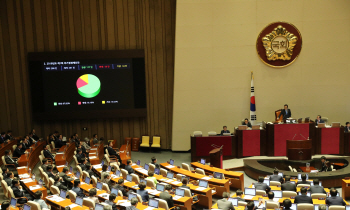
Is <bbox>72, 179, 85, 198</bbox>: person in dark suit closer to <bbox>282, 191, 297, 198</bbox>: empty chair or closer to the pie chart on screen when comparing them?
<bbox>282, 191, 297, 198</bbox>: empty chair

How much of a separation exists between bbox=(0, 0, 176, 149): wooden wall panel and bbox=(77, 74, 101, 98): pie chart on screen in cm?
135

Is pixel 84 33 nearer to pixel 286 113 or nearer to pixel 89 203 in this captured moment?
pixel 286 113

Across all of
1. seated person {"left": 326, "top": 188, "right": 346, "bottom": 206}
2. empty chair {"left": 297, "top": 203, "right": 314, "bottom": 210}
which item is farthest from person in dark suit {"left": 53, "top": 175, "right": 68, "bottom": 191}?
seated person {"left": 326, "top": 188, "right": 346, "bottom": 206}

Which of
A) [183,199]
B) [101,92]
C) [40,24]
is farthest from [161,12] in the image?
[183,199]

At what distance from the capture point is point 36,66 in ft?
48.6

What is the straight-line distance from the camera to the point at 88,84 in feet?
49.0

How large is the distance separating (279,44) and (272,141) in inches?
161

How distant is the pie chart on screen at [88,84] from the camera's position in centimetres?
1493

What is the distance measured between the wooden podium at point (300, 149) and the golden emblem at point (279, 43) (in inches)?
154

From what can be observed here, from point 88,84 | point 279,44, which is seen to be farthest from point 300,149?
point 88,84

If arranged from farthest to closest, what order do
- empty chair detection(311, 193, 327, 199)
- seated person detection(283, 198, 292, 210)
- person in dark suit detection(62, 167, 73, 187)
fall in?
1. person in dark suit detection(62, 167, 73, 187)
2. empty chair detection(311, 193, 327, 199)
3. seated person detection(283, 198, 292, 210)

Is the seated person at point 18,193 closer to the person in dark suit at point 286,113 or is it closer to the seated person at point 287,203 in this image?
the seated person at point 287,203

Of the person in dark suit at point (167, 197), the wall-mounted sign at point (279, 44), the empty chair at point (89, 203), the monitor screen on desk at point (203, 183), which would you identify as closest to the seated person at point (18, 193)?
the empty chair at point (89, 203)

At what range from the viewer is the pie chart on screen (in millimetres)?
14930
